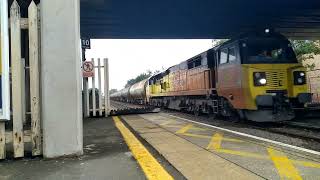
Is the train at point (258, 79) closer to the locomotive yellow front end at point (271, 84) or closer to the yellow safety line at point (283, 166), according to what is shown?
the locomotive yellow front end at point (271, 84)

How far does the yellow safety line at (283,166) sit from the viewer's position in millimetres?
5352

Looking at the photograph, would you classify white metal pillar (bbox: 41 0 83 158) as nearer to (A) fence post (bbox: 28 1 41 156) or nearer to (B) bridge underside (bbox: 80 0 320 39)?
(A) fence post (bbox: 28 1 41 156)

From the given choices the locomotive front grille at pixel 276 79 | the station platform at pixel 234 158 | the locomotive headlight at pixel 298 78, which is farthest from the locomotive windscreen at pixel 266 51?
the station platform at pixel 234 158

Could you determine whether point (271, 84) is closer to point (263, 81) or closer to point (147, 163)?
point (263, 81)

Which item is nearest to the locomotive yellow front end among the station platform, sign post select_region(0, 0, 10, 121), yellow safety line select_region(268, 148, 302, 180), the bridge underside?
the station platform

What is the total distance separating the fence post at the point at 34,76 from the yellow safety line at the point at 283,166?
3.86 m

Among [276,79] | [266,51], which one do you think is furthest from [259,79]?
[266,51]

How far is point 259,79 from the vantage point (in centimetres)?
1325

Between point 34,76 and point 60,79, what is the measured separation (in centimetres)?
42

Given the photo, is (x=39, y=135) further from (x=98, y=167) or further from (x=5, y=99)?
(x=98, y=167)

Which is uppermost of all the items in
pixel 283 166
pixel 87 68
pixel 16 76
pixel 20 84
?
pixel 87 68

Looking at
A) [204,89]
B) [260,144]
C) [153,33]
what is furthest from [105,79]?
[260,144]

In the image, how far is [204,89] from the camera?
711 inches

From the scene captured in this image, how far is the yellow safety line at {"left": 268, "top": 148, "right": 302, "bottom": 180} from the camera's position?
5352mm
